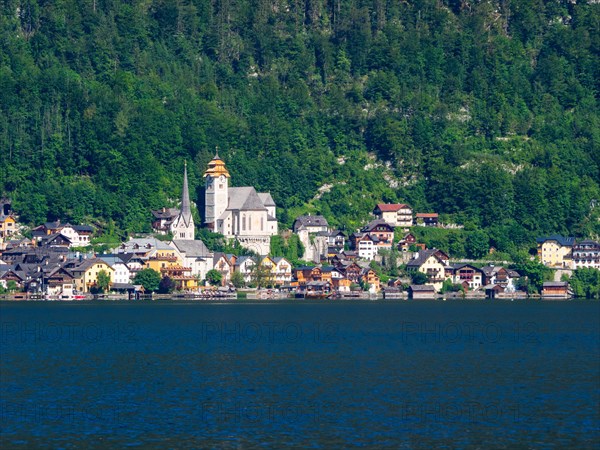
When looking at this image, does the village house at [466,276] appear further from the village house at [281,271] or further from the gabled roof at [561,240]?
the village house at [281,271]

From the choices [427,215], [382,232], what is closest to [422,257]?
[382,232]

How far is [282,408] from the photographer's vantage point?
49250mm

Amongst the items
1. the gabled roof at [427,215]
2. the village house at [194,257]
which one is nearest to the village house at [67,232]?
the village house at [194,257]

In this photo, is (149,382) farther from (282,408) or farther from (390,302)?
(390,302)

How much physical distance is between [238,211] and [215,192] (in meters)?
5.17

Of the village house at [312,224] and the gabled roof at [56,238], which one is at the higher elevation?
the village house at [312,224]

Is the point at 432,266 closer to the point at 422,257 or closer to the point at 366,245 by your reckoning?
the point at 422,257

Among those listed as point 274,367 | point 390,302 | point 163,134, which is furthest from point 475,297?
point 274,367

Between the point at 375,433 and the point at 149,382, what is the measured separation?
1722cm

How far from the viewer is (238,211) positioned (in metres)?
168

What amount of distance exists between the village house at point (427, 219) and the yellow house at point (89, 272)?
47935mm

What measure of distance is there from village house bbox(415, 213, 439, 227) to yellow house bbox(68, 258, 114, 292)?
47.9m

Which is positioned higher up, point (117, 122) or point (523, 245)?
point (117, 122)

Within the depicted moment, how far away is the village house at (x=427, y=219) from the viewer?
172750 mm
